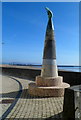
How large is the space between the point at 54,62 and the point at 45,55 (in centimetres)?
62

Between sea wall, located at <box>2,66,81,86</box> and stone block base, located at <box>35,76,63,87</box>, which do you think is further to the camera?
sea wall, located at <box>2,66,81,86</box>

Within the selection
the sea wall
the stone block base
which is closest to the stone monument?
the stone block base

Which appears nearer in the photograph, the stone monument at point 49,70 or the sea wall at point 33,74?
the stone monument at point 49,70

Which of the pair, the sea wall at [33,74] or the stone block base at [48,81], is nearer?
the stone block base at [48,81]

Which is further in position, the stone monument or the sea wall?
the sea wall

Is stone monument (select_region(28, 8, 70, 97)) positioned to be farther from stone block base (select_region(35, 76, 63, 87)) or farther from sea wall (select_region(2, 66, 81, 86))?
sea wall (select_region(2, 66, 81, 86))

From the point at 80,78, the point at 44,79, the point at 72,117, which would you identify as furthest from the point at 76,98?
the point at 80,78

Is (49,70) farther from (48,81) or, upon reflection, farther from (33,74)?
(33,74)

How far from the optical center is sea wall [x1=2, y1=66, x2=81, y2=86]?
463 inches

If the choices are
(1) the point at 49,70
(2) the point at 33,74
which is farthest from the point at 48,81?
(2) the point at 33,74

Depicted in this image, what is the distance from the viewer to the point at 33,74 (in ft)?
55.6

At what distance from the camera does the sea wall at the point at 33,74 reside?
38.6 ft

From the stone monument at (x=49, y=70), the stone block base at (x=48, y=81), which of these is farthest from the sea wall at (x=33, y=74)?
the stone block base at (x=48, y=81)

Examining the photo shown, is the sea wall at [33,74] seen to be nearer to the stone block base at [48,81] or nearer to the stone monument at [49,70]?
the stone monument at [49,70]
